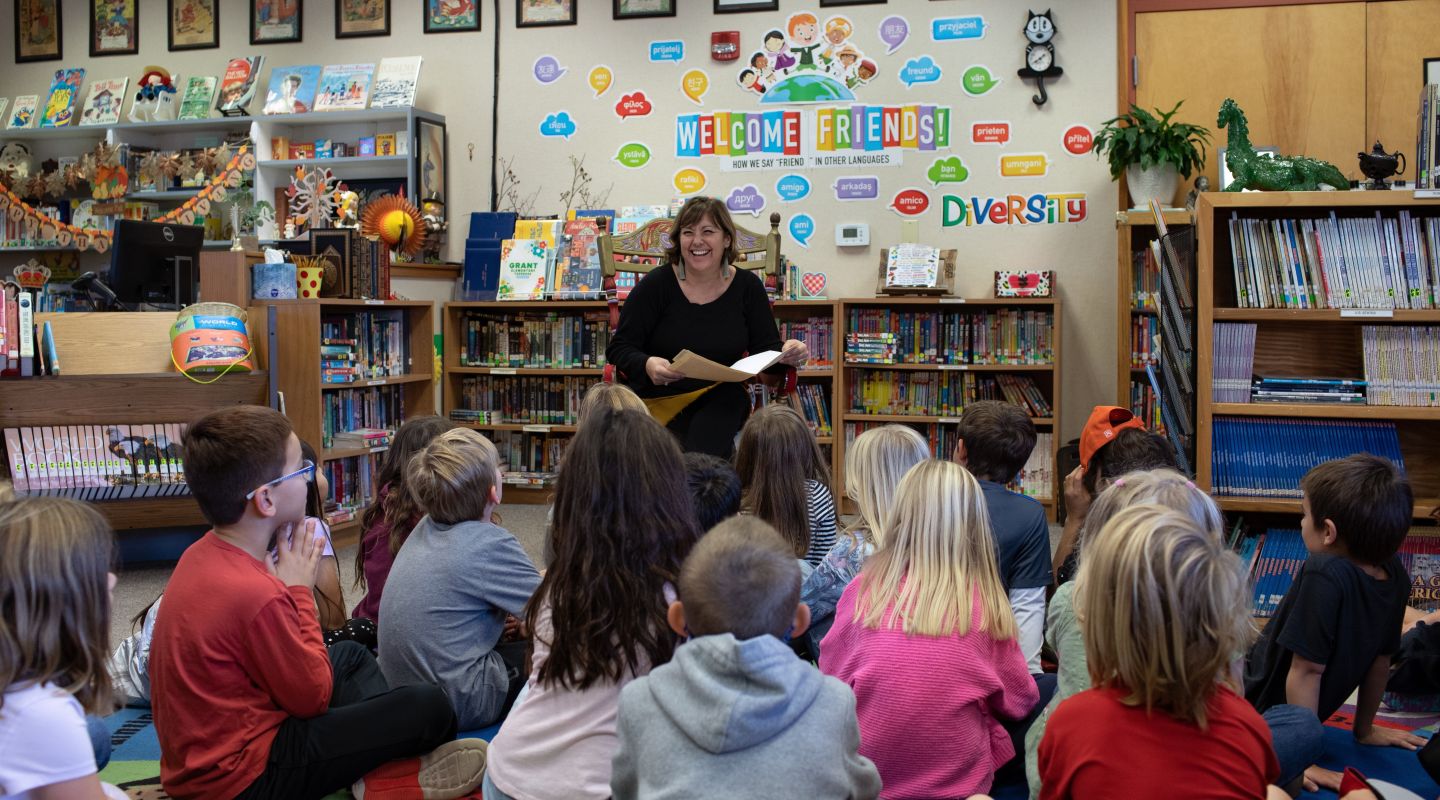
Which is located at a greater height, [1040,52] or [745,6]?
[745,6]

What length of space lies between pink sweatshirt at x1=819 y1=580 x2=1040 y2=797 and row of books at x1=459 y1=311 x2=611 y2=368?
4.57 metres

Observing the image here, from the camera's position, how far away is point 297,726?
2.17m

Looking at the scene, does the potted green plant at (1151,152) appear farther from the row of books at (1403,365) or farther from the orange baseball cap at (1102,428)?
the orange baseball cap at (1102,428)

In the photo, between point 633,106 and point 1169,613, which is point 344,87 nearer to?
point 633,106

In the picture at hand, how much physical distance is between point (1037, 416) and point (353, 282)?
11.2ft

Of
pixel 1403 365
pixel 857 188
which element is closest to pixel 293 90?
pixel 857 188

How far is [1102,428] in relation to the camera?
335 centimetres

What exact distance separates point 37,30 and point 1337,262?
7879mm

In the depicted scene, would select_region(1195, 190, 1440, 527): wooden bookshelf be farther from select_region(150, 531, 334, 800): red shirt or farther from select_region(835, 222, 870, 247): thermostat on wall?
select_region(150, 531, 334, 800): red shirt

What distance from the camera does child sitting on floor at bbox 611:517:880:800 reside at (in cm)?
141

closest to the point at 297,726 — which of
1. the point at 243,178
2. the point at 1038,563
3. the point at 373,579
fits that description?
the point at 373,579

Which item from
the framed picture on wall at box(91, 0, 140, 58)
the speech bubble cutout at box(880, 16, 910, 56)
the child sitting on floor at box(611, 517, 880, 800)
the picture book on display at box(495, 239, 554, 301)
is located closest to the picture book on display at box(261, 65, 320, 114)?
the framed picture on wall at box(91, 0, 140, 58)

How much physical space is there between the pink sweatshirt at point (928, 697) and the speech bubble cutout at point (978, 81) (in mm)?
4711

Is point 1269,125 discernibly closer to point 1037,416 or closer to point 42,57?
point 1037,416
